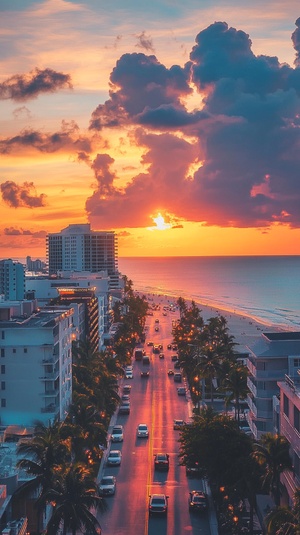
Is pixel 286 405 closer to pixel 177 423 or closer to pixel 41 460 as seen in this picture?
pixel 41 460

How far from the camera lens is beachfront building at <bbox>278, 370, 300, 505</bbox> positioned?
164ft

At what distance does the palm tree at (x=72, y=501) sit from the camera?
147ft

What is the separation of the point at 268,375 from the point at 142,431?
805 inches

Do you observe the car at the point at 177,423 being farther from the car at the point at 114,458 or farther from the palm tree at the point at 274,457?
the palm tree at the point at 274,457

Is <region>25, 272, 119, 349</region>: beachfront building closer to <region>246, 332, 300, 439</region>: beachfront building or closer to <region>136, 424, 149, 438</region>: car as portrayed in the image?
<region>136, 424, 149, 438</region>: car

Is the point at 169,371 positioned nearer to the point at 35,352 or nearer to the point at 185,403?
the point at 185,403

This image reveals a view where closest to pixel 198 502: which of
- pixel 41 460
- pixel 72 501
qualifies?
pixel 41 460

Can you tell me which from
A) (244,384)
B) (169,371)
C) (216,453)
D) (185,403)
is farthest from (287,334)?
(169,371)

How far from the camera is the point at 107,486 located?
204 ft

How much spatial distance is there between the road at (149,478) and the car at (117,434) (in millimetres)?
673

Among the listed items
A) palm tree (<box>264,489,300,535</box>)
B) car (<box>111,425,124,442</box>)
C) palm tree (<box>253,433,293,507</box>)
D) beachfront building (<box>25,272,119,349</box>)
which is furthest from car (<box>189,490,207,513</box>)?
beachfront building (<box>25,272,119,349</box>)

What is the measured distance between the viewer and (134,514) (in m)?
57.2

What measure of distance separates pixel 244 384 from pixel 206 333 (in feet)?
165

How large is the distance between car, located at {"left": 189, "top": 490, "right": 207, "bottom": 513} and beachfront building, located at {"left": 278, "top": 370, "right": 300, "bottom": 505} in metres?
6.71
